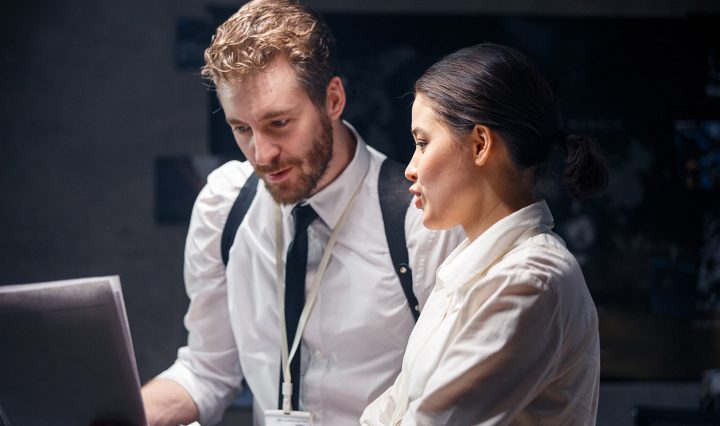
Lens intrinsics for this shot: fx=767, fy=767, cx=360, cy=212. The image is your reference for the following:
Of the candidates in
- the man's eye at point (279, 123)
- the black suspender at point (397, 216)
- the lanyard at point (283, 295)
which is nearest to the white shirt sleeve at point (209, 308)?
the lanyard at point (283, 295)

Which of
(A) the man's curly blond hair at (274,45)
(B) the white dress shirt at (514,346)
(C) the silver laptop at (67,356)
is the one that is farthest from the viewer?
(A) the man's curly blond hair at (274,45)

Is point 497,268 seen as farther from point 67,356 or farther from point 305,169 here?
point 67,356

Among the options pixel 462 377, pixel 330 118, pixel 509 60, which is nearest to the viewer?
pixel 462 377

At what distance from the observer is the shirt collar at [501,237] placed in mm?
1371

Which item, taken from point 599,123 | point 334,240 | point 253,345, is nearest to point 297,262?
point 334,240

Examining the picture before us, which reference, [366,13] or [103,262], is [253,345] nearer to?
[103,262]

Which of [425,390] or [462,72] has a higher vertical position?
[462,72]

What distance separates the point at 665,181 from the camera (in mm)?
2938

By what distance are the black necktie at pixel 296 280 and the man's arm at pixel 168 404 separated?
1.08ft

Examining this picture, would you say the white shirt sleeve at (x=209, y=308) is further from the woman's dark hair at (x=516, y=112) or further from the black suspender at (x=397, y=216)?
the woman's dark hair at (x=516, y=112)

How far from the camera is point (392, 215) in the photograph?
1.90 m

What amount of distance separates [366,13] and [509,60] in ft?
5.04

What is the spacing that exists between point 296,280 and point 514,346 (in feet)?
2.74

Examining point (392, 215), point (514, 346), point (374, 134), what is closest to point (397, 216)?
point (392, 215)
